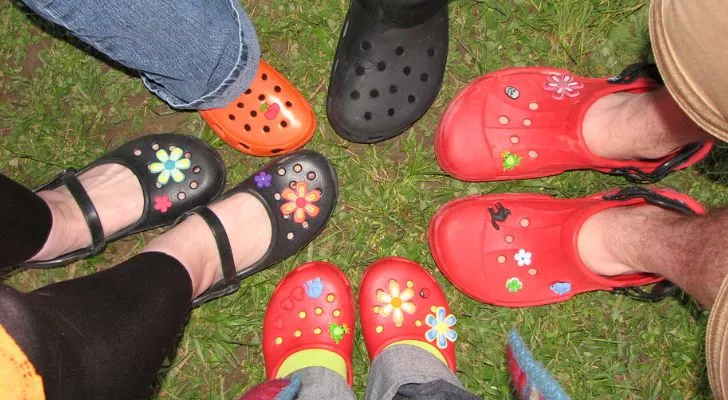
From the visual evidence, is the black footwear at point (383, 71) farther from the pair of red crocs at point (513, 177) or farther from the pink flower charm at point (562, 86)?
the pink flower charm at point (562, 86)

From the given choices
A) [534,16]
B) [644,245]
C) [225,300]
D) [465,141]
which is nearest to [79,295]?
[225,300]

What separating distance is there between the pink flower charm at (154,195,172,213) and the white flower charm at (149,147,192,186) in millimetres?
44

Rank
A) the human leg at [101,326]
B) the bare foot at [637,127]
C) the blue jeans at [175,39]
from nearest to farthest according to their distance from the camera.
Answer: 1. the human leg at [101,326]
2. the blue jeans at [175,39]
3. the bare foot at [637,127]

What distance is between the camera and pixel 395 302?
6.08ft

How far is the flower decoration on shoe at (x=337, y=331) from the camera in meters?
1.82

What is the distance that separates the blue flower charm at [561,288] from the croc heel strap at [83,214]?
4.38 ft

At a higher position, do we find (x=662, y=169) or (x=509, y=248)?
(x=662, y=169)

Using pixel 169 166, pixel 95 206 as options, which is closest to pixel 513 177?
pixel 169 166

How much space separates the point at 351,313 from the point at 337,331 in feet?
0.26

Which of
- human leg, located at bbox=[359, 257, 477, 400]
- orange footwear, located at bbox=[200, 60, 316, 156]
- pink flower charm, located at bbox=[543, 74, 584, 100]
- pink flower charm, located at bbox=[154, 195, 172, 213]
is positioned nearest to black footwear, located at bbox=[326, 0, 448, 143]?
orange footwear, located at bbox=[200, 60, 316, 156]

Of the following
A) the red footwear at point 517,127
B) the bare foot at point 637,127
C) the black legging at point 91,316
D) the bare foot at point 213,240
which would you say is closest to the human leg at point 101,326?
the black legging at point 91,316

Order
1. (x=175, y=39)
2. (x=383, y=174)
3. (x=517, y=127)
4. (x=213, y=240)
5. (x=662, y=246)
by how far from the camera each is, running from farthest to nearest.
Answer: (x=383, y=174)
(x=517, y=127)
(x=213, y=240)
(x=662, y=246)
(x=175, y=39)

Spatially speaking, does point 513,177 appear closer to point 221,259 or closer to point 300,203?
point 300,203

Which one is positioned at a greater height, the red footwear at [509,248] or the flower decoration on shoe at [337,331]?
the red footwear at [509,248]
